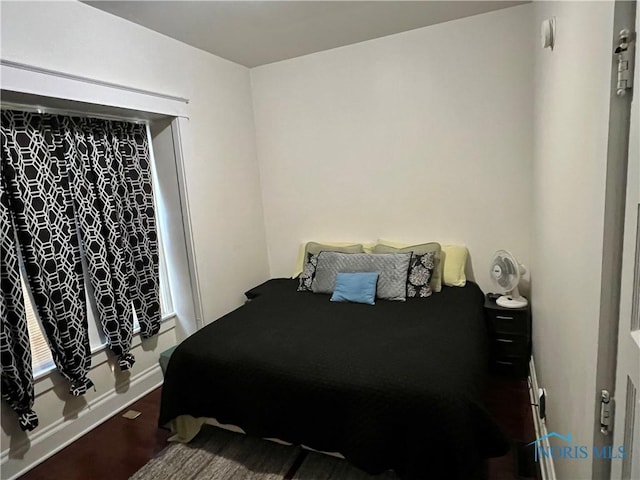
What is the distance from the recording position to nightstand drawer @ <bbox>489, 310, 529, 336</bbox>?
2631 millimetres

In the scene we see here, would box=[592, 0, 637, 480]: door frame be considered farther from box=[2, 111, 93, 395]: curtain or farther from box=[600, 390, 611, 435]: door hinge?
box=[2, 111, 93, 395]: curtain

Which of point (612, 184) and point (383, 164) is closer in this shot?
point (612, 184)

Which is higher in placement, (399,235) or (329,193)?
(329,193)

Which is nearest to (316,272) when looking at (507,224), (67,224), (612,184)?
(507,224)

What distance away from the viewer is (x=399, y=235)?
337 cm

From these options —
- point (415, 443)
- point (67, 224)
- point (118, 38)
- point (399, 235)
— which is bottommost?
point (415, 443)

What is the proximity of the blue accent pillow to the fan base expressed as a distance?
0.92 metres

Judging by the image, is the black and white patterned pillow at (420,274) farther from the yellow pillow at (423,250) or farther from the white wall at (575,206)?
the white wall at (575,206)

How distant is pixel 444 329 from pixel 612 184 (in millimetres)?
1508

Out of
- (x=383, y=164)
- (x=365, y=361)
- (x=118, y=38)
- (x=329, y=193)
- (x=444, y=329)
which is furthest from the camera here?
(x=329, y=193)

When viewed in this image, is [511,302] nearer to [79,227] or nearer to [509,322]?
[509,322]

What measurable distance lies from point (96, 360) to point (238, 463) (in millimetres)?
1248

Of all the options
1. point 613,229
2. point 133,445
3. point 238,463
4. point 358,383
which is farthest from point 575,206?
point 133,445

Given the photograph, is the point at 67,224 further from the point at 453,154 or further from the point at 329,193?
the point at 453,154
